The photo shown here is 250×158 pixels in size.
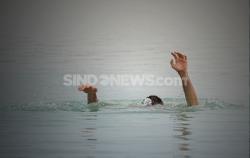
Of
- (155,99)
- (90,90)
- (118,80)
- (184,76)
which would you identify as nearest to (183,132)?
(155,99)

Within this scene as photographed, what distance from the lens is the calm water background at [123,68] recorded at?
3506mm

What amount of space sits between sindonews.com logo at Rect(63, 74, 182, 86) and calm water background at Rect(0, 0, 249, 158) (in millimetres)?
31

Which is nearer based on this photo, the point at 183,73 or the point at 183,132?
the point at 183,132

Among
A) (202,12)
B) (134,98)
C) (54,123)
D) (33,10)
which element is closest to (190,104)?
(134,98)

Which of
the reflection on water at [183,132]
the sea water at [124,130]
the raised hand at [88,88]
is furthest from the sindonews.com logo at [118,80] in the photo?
the reflection on water at [183,132]

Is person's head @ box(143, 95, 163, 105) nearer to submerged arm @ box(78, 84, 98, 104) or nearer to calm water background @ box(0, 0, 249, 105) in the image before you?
calm water background @ box(0, 0, 249, 105)

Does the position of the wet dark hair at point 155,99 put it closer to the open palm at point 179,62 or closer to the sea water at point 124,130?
the sea water at point 124,130

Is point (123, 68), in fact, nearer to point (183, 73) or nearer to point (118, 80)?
point (118, 80)

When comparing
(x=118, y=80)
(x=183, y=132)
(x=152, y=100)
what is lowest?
(x=183, y=132)

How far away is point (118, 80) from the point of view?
3.62m

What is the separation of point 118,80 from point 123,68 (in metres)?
0.09

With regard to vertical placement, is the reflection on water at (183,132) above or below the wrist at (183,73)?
below

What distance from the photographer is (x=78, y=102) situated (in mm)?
3627

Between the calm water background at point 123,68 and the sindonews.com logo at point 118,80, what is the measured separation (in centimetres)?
3
